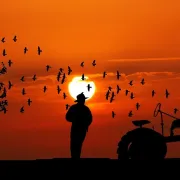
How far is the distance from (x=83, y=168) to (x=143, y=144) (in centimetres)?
489

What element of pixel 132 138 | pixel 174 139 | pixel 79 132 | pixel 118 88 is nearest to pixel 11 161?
pixel 79 132

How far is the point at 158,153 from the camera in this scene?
26672mm

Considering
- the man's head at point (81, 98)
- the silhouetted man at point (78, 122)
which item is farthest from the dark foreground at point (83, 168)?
the man's head at point (81, 98)

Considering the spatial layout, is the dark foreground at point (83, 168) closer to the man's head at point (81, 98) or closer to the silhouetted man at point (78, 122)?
the silhouetted man at point (78, 122)

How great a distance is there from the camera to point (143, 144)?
1046 inches

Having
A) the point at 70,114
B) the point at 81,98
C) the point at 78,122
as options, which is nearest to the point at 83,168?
the point at 78,122

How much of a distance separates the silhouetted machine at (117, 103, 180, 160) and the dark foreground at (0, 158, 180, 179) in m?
1.80

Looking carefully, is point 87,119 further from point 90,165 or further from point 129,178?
point 129,178

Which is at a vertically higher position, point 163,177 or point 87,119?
point 87,119

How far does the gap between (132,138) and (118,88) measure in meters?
18.8

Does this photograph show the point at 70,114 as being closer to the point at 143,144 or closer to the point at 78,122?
the point at 78,122

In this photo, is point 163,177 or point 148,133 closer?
point 163,177

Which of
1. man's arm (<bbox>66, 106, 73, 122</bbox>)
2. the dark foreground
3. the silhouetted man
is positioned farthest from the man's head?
the dark foreground

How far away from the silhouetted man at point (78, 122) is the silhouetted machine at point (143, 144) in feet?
6.42
